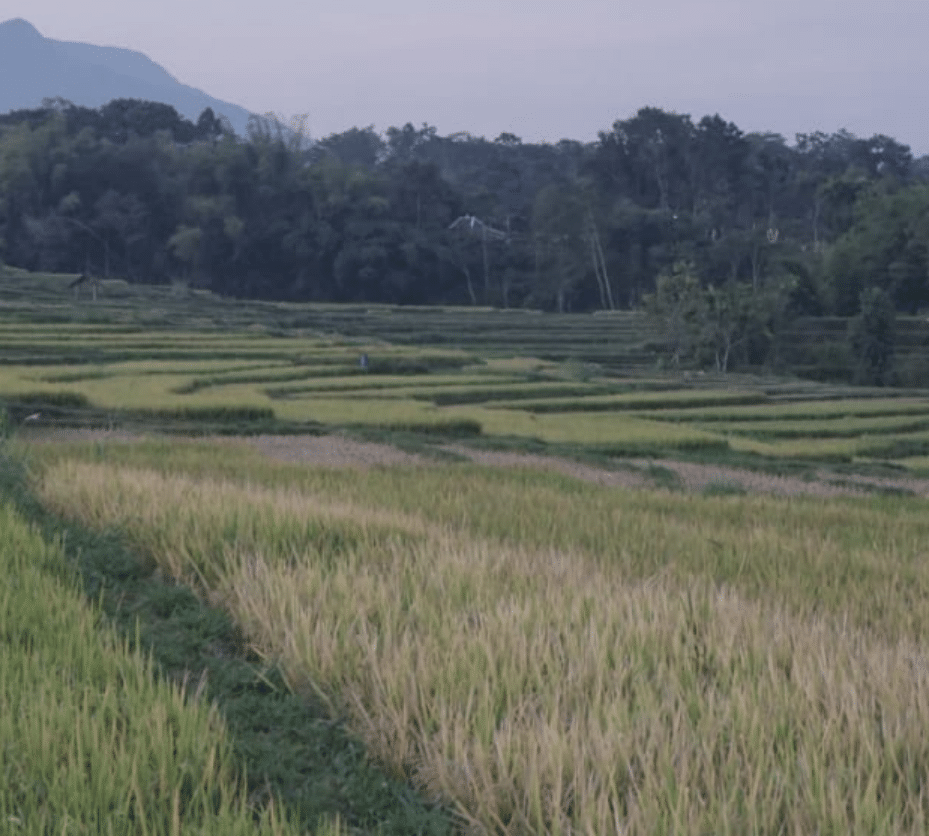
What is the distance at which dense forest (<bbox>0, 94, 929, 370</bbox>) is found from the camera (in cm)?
4731

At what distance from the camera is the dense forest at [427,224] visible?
1863 inches

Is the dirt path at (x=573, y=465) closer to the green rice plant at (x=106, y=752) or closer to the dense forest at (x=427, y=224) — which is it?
the green rice plant at (x=106, y=752)

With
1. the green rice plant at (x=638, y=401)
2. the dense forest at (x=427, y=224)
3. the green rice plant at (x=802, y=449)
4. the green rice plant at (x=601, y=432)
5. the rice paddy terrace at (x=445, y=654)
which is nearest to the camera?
the rice paddy terrace at (x=445, y=654)

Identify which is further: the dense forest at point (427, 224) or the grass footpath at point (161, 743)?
the dense forest at point (427, 224)

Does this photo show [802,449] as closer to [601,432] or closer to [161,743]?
[601,432]

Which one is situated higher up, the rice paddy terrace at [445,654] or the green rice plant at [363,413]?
the rice paddy terrace at [445,654]

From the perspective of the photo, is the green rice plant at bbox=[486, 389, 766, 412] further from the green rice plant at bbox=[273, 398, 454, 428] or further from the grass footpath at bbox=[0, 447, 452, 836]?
the grass footpath at bbox=[0, 447, 452, 836]

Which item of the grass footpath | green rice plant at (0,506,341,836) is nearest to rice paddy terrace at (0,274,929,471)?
the grass footpath

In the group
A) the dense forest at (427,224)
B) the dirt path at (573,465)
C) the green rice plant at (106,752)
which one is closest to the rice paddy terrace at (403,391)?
the dirt path at (573,465)

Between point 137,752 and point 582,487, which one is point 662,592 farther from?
point 582,487

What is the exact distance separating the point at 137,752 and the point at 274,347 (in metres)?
22.5

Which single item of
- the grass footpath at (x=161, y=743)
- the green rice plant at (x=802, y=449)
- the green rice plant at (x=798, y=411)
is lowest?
the green rice plant at (x=802, y=449)

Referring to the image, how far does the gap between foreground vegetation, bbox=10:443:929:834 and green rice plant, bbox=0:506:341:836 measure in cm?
45

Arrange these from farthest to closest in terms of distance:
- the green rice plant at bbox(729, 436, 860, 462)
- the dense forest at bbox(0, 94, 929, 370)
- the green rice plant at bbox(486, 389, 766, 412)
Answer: the dense forest at bbox(0, 94, 929, 370)
the green rice plant at bbox(486, 389, 766, 412)
the green rice plant at bbox(729, 436, 860, 462)
